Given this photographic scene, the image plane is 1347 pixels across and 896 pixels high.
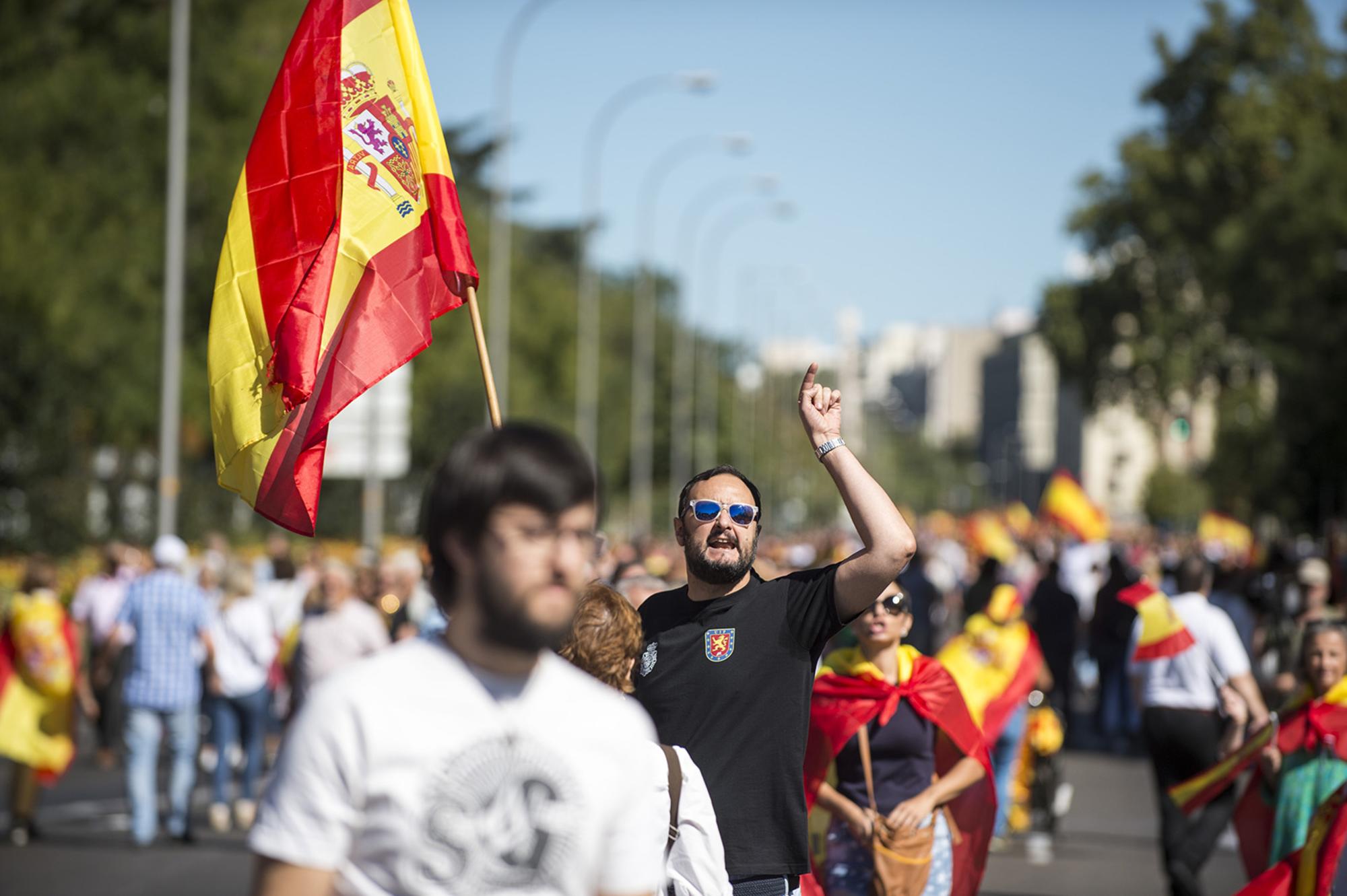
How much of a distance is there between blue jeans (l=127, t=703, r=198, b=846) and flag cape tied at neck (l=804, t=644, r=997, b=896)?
21.2ft

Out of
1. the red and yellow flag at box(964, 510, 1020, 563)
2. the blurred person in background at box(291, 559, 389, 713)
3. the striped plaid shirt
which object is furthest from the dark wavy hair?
the red and yellow flag at box(964, 510, 1020, 563)

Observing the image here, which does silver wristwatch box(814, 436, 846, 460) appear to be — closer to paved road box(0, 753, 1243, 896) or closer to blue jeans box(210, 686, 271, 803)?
paved road box(0, 753, 1243, 896)

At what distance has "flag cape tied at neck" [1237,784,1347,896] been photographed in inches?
254

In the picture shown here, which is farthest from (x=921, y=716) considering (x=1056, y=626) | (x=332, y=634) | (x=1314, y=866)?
(x=1056, y=626)

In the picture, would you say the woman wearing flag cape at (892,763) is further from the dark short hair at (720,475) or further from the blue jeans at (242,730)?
the blue jeans at (242,730)

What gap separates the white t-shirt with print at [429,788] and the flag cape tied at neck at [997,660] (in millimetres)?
8361

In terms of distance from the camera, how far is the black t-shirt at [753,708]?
15.7 ft

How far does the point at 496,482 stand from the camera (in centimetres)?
279

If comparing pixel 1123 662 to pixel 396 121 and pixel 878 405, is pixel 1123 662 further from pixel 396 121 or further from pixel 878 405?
pixel 878 405

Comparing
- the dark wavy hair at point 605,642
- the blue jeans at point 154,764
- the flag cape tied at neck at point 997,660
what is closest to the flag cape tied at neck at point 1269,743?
the flag cape tied at neck at point 997,660

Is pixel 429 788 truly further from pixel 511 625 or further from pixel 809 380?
pixel 809 380

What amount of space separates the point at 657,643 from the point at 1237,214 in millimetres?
43592

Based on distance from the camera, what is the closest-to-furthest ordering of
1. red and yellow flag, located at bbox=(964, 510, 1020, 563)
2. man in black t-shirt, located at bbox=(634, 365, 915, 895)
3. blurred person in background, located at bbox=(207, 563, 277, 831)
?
man in black t-shirt, located at bbox=(634, 365, 915, 895) < blurred person in background, located at bbox=(207, 563, 277, 831) < red and yellow flag, located at bbox=(964, 510, 1020, 563)

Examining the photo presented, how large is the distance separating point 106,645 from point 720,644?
11.5 metres
